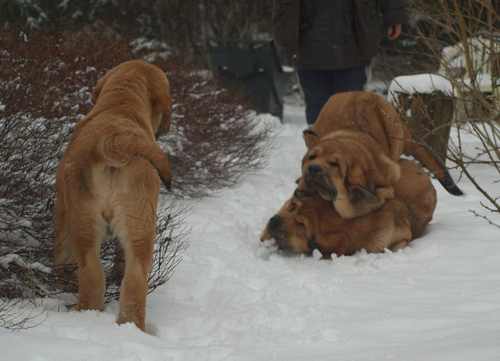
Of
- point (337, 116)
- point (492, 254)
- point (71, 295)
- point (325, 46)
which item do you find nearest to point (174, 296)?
point (71, 295)

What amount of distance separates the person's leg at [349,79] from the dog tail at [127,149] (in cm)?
464

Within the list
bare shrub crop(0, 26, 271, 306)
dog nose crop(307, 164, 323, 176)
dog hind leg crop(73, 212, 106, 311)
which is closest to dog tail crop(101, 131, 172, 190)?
dog hind leg crop(73, 212, 106, 311)

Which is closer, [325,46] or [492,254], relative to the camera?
[492,254]

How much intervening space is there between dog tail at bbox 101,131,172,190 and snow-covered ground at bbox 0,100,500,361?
81 centimetres

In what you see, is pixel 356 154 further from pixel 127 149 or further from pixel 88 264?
pixel 88 264

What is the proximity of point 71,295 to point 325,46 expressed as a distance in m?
4.45

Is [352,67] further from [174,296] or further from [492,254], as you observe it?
[174,296]

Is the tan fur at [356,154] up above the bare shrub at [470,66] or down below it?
below

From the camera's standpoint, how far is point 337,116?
22.4ft

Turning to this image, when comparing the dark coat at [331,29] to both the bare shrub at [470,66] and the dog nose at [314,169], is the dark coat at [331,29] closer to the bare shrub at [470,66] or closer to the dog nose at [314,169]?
the bare shrub at [470,66]

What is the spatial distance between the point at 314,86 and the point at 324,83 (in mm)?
140

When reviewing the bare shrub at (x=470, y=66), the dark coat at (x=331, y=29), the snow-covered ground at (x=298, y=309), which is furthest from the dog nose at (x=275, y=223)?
the dark coat at (x=331, y=29)

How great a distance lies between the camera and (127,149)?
140 inches

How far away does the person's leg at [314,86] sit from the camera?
313 inches
